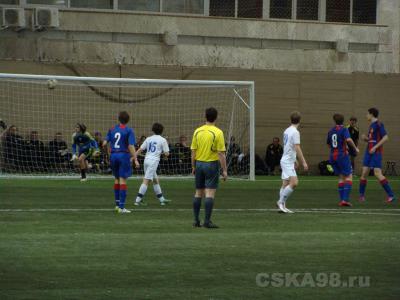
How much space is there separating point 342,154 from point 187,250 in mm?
9653

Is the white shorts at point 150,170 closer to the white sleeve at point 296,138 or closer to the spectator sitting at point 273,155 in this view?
the white sleeve at point 296,138

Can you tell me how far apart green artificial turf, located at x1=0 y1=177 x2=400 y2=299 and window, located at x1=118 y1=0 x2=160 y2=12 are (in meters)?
19.6

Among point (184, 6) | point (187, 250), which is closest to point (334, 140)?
point (187, 250)

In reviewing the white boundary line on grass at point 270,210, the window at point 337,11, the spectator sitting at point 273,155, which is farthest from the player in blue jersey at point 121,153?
the window at point 337,11

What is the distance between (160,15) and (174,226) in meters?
24.9

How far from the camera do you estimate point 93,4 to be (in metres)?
40.6

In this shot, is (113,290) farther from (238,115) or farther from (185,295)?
(238,115)

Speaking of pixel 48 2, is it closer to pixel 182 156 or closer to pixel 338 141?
pixel 182 156

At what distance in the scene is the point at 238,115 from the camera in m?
36.0

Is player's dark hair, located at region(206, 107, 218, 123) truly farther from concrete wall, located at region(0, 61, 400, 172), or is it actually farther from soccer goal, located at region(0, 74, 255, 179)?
concrete wall, located at region(0, 61, 400, 172)

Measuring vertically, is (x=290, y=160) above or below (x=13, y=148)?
above

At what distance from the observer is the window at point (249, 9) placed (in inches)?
1672

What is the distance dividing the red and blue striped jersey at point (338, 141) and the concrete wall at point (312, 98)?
16602mm

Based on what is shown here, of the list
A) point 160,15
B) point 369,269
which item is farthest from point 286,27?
point 369,269
